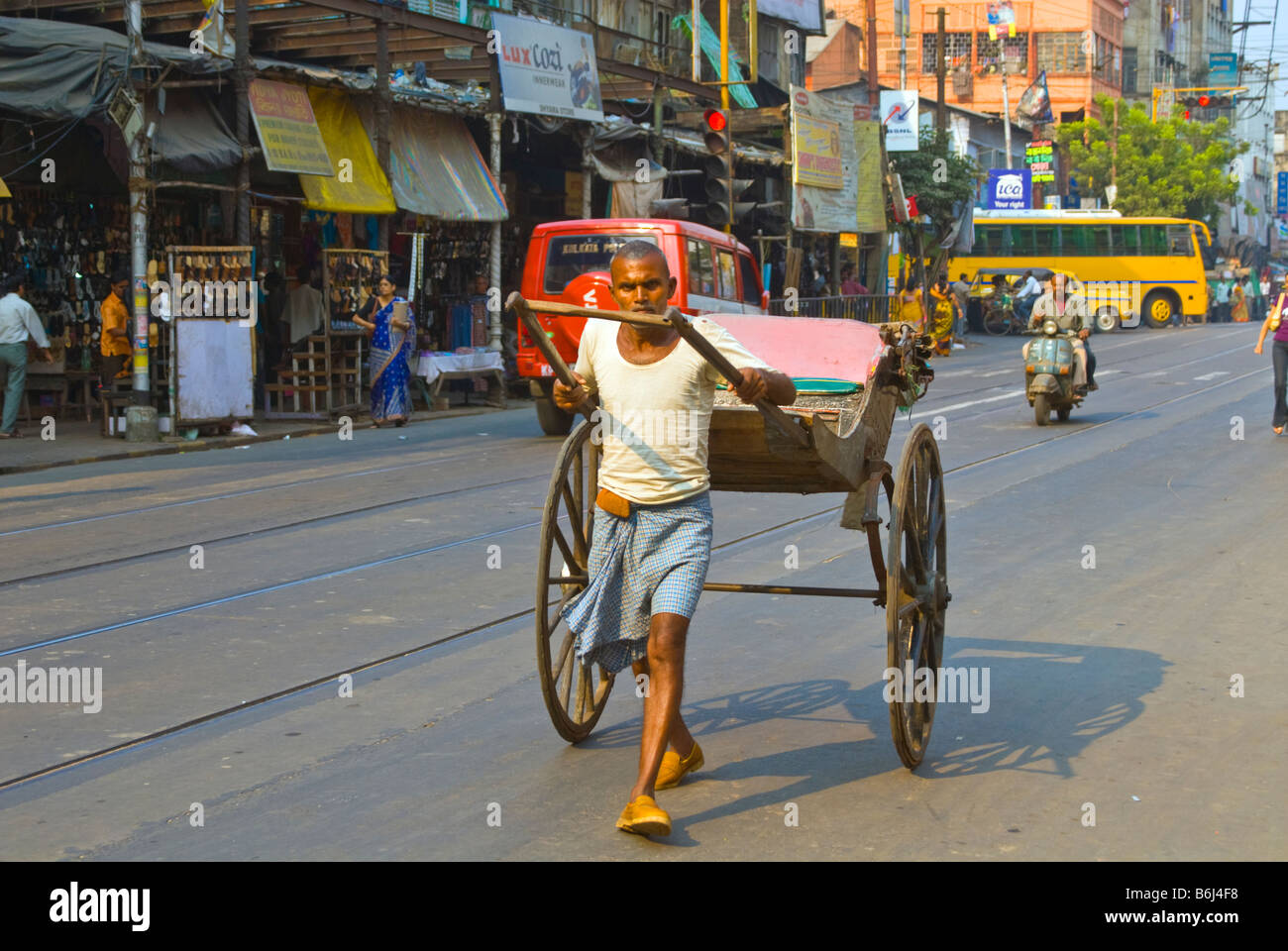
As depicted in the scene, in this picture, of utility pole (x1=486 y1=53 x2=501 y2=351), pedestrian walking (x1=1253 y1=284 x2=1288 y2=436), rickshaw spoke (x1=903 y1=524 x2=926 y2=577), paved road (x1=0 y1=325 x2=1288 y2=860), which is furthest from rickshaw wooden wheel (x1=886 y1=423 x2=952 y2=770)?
utility pole (x1=486 y1=53 x2=501 y2=351)

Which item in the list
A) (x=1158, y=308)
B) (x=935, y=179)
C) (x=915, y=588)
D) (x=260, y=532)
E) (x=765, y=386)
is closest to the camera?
(x=765, y=386)

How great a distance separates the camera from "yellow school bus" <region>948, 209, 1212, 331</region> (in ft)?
152

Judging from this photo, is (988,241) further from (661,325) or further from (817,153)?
(661,325)

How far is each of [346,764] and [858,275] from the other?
3554 cm

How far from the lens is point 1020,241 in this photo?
154 feet

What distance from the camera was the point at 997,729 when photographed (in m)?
5.66

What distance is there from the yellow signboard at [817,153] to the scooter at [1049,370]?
13967 millimetres

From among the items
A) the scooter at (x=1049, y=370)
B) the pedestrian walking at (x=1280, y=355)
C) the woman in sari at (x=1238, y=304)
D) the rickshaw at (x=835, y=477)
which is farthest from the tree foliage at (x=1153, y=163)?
the rickshaw at (x=835, y=477)

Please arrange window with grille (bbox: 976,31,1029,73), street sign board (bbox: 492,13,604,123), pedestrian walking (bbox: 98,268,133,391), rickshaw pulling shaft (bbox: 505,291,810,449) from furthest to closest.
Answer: window with grille (bbox: 976,31,1029,73) < street sign board (bbox: 492,13,604,123) < pedestrian walking (bbox: 98,268,133,391) < rickshaw pulling shaft (bbox: 505,291,810,449)

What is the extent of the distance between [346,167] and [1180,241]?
112 feet

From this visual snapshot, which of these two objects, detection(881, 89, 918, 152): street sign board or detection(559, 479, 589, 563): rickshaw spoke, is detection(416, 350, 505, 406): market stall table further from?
detection(881, 89, 918, 152): street sign board

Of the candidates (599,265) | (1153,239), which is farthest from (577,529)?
(1153,239)

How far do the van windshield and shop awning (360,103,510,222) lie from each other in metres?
4.26

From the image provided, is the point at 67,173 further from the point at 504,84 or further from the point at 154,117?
the point at 504,84
